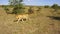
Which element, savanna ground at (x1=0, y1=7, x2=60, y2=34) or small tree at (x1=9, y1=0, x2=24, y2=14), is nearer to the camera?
savanna ground at (x1=0, y1=7, x2=60, y2=34)

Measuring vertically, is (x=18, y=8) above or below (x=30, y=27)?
below

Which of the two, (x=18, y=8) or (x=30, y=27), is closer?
(x=30, y=27)

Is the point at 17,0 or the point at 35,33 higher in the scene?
the point at 35,33

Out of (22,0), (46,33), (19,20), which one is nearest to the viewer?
(46,33)

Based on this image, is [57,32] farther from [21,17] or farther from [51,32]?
[21,17]

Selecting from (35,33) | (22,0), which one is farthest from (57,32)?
(22,0)

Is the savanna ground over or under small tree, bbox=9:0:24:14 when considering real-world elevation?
over

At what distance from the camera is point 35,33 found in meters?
15.3

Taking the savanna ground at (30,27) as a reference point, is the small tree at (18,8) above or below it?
below

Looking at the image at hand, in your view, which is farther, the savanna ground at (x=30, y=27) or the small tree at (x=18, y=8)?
the small tree at (x=18, y=8)

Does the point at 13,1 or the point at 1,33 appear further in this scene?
the point at 13,1

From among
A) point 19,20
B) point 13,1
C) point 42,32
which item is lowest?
point 13,1

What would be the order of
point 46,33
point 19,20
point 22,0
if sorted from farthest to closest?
point 22,0, point 19,20, point 46,33

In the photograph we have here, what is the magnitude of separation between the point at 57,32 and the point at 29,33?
2.52 m
